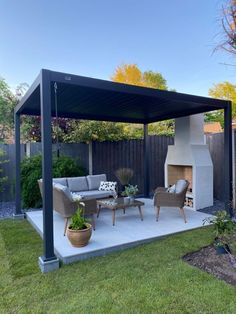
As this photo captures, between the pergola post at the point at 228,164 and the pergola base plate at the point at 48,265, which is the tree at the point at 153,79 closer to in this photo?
the pergola post at the point at 228,164

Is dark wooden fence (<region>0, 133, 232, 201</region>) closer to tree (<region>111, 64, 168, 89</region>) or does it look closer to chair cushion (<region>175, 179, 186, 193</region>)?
chair cushion (<region>175, 179, 186, 193</region>)

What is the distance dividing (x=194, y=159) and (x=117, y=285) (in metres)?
4.59

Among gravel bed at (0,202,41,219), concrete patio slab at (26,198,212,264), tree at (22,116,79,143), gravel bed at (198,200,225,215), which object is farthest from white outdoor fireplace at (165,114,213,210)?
tree at (22,116,79,143)

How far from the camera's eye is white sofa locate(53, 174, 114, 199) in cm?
660

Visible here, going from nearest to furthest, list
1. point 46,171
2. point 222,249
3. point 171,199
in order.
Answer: point 46,171
point 222,249
point 171,199

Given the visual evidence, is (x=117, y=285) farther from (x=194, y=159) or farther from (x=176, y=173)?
(x=176, y=173)

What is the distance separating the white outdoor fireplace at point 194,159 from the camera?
21.7 ft

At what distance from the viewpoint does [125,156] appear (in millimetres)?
8797

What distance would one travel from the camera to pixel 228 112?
18.4 feet

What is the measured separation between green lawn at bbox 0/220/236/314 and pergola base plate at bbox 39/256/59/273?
0.08 metres

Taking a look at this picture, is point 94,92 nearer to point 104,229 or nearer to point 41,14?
point 104,229

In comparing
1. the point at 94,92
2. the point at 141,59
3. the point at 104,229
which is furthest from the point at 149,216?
the point at 141,59

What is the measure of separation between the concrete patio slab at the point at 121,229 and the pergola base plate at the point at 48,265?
19cm

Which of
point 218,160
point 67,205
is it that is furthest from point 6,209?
point 218,160
